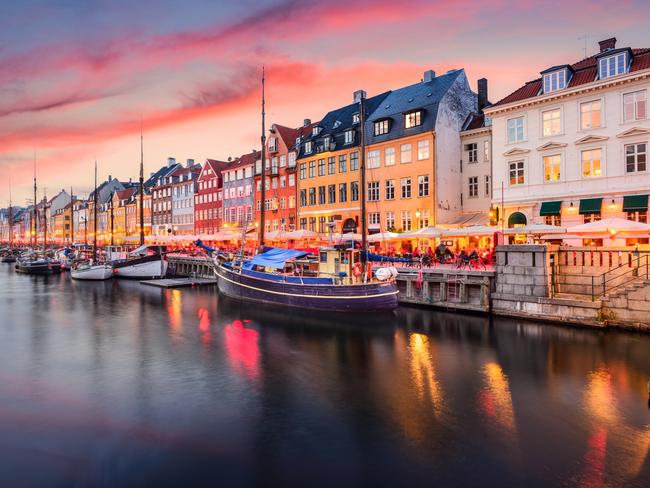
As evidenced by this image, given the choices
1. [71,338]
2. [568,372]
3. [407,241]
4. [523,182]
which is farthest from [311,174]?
[568,372]

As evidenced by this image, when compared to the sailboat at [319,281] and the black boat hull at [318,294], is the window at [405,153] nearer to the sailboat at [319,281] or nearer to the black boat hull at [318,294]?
the sailboat at [319,281]

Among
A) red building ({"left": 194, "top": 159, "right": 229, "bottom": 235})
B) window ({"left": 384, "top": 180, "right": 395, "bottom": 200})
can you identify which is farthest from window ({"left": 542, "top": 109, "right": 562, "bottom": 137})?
red building ({"left": 194, "top": 159, "right": 229, "bottom": 235})

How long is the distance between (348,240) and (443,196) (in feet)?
36.5

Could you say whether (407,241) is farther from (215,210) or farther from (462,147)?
(215,210)

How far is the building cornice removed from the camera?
27.9 m

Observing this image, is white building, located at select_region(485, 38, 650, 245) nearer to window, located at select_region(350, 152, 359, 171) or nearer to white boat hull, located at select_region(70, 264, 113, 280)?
window, located at select_region(350, 152, 359, 171)

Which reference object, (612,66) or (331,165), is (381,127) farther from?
(612,66)

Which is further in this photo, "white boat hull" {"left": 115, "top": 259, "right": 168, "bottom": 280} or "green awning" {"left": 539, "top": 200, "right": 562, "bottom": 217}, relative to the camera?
"white boat hull" {"left": 115, "top": 259, "right": 168, "bottom": 280}

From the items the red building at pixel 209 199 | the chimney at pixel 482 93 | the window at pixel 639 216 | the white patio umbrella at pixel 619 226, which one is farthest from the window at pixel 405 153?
the red building at pixel 209 199

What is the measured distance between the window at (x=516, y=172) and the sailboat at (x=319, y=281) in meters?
13.1

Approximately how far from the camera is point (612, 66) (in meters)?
29.2

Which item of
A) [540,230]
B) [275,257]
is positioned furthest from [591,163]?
[275,257]

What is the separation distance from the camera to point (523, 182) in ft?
110

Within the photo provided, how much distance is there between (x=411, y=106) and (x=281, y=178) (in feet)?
71.0
